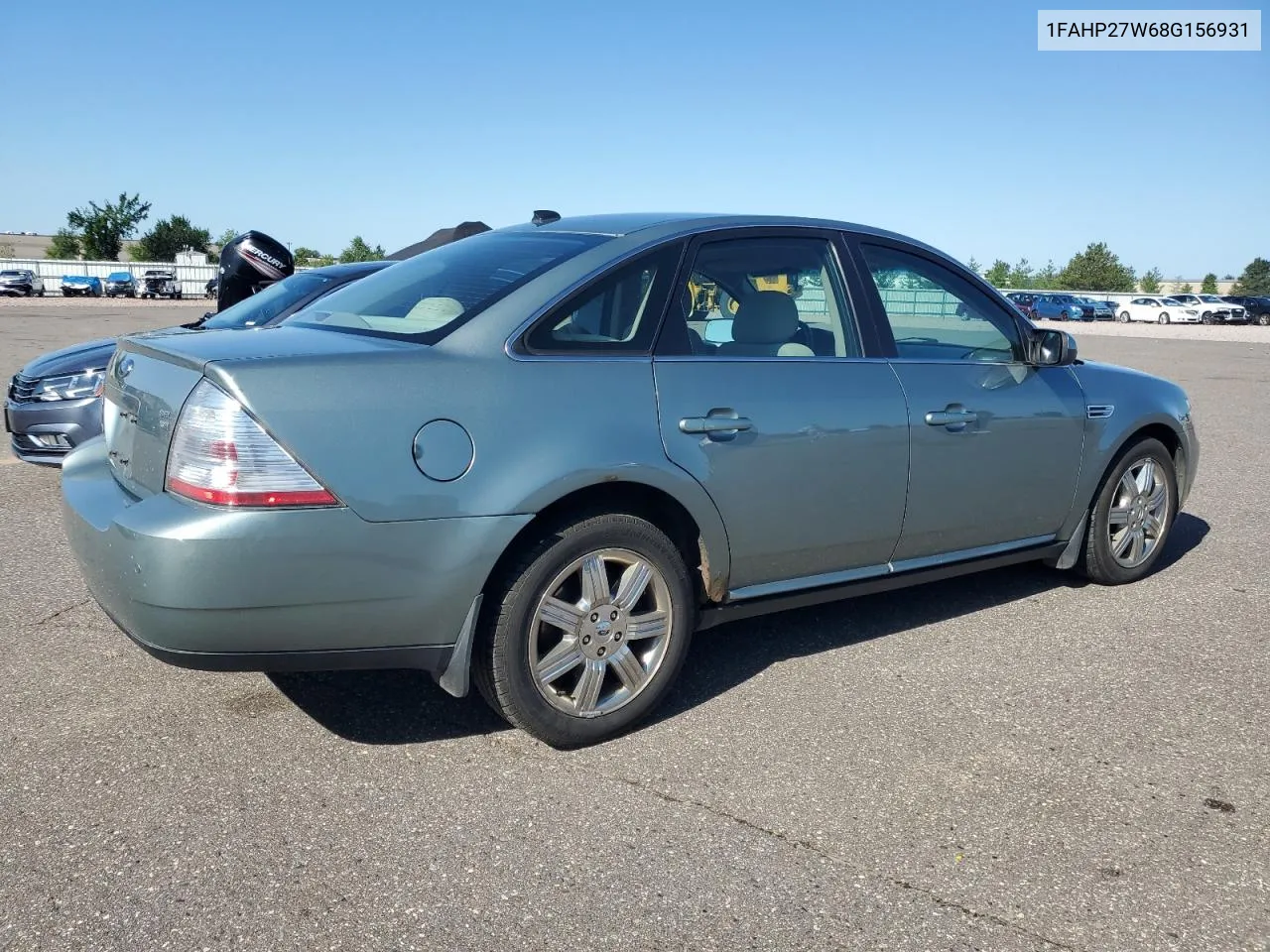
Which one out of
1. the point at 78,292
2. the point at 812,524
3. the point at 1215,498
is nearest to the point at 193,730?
the point at 812,524

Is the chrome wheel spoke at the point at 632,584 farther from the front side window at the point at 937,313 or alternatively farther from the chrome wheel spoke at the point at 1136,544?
the chrome wheel spoke at the point at 1136,544

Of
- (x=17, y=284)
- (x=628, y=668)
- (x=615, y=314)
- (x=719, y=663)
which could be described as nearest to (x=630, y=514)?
(x=628, y=668)

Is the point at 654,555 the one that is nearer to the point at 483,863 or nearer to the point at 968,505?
the point at 483,863

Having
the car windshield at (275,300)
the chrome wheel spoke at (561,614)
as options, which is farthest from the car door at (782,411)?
the car windshield at (275,300)

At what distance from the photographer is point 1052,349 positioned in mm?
4539

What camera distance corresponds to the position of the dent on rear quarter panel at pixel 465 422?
2.83 m

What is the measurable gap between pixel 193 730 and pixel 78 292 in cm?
5790

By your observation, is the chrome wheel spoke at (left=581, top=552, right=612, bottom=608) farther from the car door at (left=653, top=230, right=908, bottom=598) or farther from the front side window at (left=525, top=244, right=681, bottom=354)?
the front side window at (left=525, top=244, right=681, bottom=354)

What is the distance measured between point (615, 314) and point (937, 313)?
5.23ft

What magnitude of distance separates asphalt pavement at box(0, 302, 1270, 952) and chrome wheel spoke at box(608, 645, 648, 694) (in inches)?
7.3

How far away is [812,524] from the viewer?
3766mm

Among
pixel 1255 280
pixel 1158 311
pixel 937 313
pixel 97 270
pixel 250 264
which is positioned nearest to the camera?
pixel 937 313

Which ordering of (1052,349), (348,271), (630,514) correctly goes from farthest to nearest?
1. (348,271)
2. (1052,349)
3. (630,514)

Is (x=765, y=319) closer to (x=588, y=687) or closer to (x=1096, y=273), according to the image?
(x=588, y=687)
